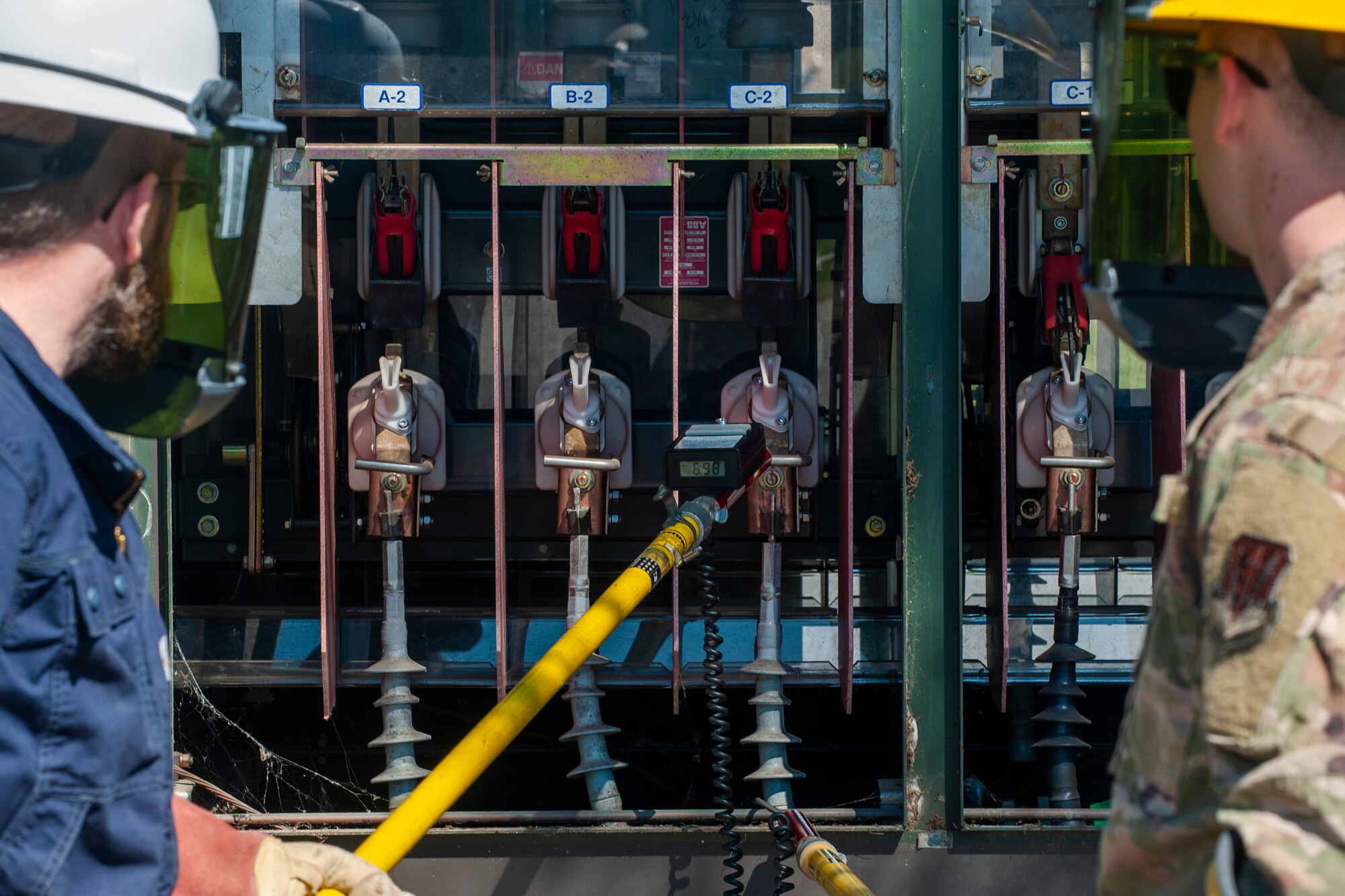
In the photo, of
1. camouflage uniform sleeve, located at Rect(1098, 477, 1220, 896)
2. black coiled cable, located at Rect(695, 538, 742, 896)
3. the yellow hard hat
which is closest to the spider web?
black coiled cable, located at Rect(695, 538, 742, 896)

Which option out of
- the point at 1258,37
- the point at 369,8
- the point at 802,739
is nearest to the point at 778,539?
the point at 802,739

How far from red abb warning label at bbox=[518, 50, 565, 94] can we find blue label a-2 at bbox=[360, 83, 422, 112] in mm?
274

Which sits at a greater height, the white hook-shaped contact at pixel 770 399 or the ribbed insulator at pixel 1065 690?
the white hook-shaped contact at pixel 770 399

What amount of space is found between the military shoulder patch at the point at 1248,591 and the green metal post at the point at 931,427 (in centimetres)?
181

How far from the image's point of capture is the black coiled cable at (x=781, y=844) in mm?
2748

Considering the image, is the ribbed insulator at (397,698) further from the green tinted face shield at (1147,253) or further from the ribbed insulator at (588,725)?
the green tinted face shield at (1147,253)

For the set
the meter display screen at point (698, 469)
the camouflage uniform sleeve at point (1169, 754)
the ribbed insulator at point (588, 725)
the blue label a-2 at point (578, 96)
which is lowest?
the ribbed insulator at point (588, 725)

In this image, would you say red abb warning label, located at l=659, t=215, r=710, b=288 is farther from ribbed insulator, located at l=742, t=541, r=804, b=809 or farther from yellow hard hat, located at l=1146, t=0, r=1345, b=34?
yellow hard hat, located at l=1146, t=0, r=1345, b=34

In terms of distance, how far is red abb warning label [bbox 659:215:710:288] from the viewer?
11.5 feet

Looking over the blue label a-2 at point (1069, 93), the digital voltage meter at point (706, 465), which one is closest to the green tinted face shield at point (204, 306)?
the digital voltage meter at point (706, 465)

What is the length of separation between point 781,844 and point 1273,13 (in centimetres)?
211

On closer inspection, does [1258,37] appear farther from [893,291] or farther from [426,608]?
[426,608]

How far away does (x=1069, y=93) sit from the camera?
10.0ft

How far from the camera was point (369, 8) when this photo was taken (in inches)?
125
